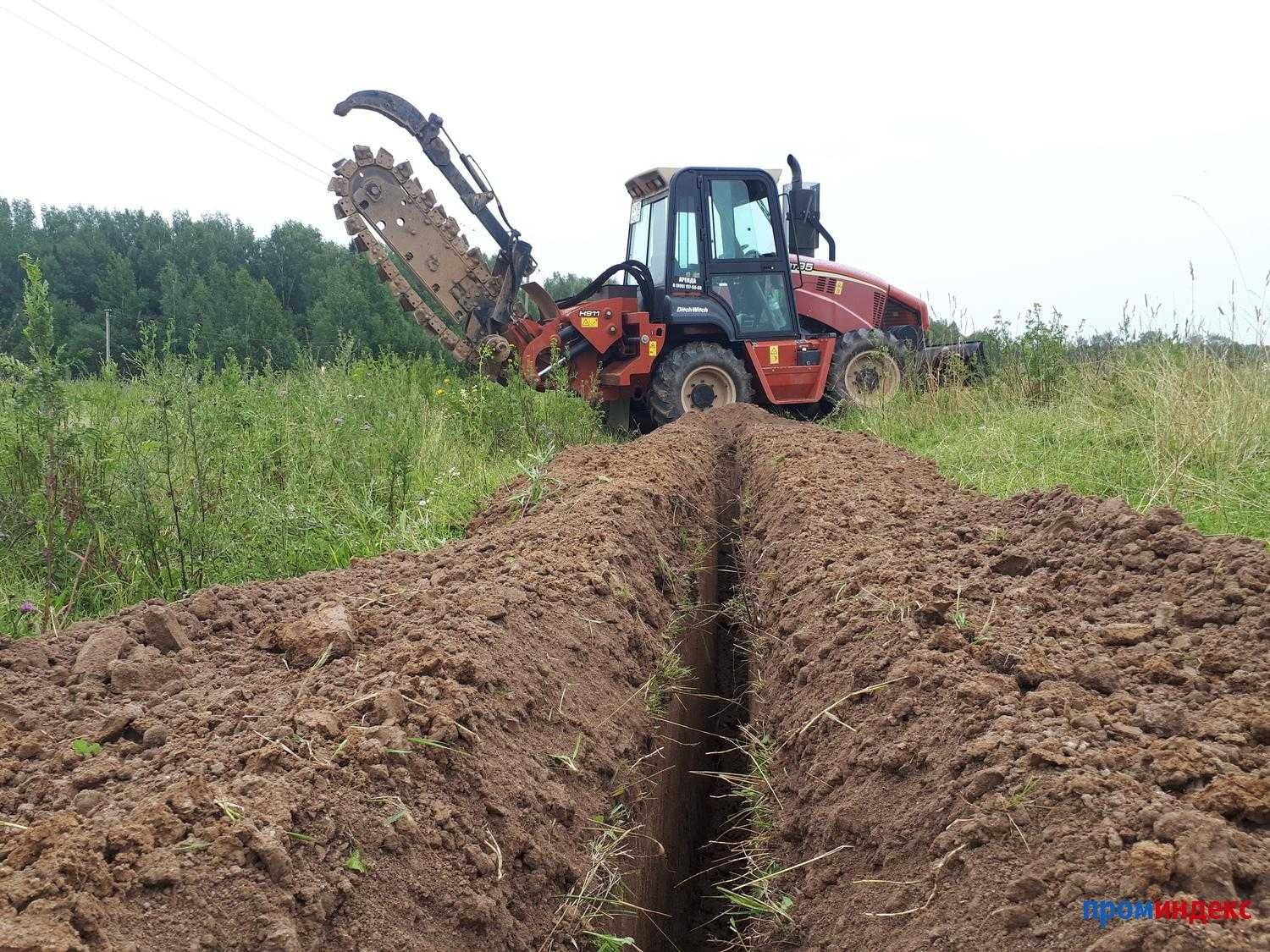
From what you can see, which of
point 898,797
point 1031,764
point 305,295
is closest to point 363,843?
point 898,797

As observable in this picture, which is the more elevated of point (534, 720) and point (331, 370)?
point (331, 370)

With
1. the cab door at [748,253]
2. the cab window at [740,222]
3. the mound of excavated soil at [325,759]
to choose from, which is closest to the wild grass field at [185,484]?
the mound of excavated soil at [325,759]

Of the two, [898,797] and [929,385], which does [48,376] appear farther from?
[929,385]

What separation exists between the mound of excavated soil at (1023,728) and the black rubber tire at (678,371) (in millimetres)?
5866

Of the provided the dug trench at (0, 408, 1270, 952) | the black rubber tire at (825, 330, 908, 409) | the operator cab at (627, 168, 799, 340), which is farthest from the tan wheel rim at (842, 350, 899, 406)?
the dug trench at (0, 408, 1270, 952)

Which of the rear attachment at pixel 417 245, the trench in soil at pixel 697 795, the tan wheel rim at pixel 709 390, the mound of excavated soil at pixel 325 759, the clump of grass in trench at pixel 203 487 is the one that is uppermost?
the rear attachment at pixel 417 245

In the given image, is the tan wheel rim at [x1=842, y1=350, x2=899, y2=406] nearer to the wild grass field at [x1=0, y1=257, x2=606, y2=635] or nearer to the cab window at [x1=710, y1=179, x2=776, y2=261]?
the cab window at [x1=710, y1=179, x2=776, y2=261]

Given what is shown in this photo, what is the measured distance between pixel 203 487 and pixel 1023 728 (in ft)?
12.7

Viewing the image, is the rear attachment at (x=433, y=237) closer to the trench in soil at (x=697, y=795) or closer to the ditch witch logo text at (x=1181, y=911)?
the trench in soil at (x=697, y=795)

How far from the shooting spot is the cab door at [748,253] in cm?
1027

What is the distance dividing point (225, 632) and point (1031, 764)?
2588 mm

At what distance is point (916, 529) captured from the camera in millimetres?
4250

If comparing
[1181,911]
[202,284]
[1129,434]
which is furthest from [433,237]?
[202,284]

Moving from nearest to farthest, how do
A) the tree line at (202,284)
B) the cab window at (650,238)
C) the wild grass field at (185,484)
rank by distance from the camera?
the wild grass field at (185,484) < the cab window at (650,238) < the tree line at (202,284)
